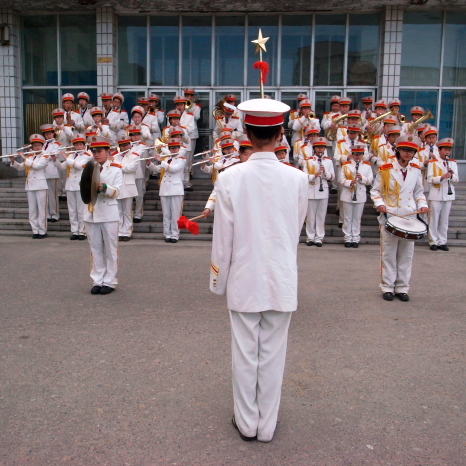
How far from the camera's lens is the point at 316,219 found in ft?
34.6

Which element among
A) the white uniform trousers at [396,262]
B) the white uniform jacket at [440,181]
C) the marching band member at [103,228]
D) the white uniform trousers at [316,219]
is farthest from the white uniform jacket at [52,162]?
the white uniform jacket at [440,181]

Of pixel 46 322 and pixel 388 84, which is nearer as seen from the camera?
pixel 46 322

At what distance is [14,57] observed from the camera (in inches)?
602

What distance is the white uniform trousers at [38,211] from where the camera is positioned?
10.9m

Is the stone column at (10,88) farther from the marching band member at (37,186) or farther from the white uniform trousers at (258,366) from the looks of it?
the white uniform trousers at (258,366)

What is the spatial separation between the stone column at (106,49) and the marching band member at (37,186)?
4.80 m

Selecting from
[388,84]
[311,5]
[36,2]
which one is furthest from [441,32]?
[36,2]

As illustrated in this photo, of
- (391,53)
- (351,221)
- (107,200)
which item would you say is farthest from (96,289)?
(391,53)

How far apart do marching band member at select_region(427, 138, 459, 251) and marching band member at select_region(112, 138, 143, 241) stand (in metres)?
5.85

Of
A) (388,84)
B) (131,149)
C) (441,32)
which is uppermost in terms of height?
(441,32)

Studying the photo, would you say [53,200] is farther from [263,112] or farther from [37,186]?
[263,112]

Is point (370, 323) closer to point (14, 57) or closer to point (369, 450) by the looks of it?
point (369, 450)

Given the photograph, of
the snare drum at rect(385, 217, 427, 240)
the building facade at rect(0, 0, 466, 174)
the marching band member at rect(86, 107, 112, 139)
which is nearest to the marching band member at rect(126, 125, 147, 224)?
the marching band member at rect(86, 107, 112, 139)

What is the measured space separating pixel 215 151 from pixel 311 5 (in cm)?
553
